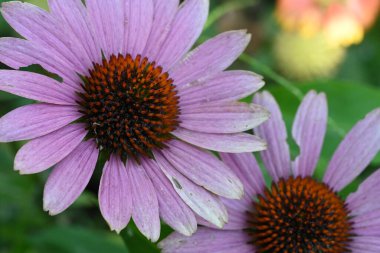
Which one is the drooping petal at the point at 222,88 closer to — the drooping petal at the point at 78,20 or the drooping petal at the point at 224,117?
the drooping petal at the point at 224,117

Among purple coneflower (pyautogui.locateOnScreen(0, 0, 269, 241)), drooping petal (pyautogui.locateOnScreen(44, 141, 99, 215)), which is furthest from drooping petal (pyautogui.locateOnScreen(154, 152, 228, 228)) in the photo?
drooping petal (pyautogui.locateOnScreen(44, 141, 99, 215))

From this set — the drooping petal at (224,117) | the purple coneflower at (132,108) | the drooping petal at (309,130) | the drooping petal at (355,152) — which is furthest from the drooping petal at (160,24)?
the drooping petal at (355,152)

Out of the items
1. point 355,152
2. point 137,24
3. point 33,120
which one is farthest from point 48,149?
point 355,152

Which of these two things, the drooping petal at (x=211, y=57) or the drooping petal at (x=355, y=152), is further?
the drooping petal at (x=355, y=152)

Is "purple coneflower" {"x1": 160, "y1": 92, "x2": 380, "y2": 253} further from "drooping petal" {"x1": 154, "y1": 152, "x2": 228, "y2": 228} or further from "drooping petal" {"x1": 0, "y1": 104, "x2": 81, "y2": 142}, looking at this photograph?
"drooping petal" {"x1": 0, "y1": 104, "x2": 81, "y2": 142}

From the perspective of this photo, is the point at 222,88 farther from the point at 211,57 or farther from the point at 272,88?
the point at 272,88

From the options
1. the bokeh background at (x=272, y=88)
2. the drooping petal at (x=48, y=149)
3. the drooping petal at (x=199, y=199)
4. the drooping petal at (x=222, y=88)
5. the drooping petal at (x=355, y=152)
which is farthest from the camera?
the bokeh background at (x=272, y=88)

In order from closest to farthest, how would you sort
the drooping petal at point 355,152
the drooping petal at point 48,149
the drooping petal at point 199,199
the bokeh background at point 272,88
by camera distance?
1. the drooping petal at point 48,149
2. the drooping petal at point 199,199
3. the drooping petal at point 355,152
4. the bokeh background at point 272,88

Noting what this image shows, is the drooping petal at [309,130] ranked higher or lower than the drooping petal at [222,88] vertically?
lower
